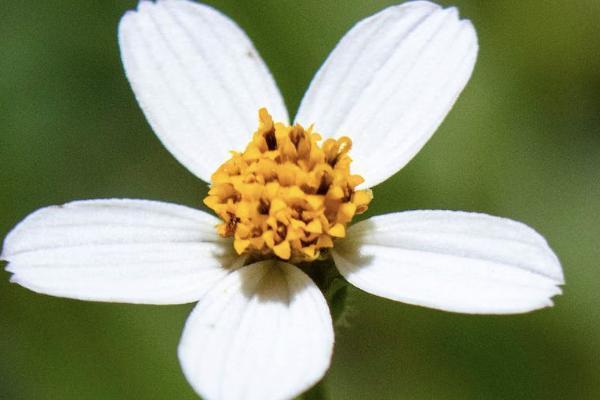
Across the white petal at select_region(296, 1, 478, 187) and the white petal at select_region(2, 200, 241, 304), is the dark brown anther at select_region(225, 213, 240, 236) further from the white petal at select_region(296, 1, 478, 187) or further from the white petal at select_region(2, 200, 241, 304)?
the white petal at select_region(296, 1, 478, 187)

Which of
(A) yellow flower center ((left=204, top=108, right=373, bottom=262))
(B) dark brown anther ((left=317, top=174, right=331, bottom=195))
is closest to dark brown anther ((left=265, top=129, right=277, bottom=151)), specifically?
(A) yellow flower center ((left=204, top=108, right=373, bottom=262))

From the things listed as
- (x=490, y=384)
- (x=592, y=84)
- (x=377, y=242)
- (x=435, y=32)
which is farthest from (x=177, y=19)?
(x=592, y=84)

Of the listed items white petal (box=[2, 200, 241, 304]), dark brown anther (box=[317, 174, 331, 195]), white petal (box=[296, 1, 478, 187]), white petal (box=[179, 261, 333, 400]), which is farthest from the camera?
white petal (box=[296, 1, 478, 187])

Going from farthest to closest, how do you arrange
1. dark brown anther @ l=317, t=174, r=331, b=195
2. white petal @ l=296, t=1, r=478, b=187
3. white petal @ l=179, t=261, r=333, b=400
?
white petal @ l=296, t=1, r=478, b=187, dark brown anther @ l=317, t=174, r=331, b=195, white petal @ l=179, t=261, r=333, b=400

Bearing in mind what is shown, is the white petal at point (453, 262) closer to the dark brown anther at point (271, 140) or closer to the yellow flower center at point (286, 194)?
the yellow flower center at point (286, 194)

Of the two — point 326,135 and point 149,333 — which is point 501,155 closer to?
point 326,135

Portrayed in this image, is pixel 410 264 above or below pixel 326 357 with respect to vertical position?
above

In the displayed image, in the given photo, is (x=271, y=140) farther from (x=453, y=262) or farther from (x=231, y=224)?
(x=453, y=262)

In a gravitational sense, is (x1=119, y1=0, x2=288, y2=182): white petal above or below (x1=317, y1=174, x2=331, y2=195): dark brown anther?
above
